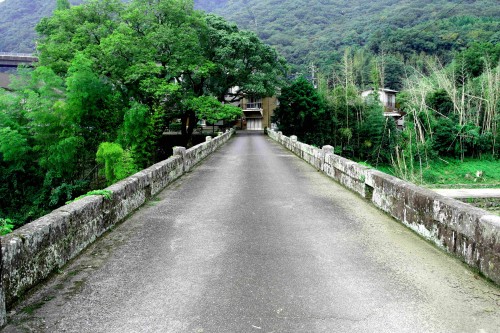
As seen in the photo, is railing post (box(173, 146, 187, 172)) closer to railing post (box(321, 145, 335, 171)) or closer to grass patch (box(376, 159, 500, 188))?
railing post (box(321, 145, 335, 171))

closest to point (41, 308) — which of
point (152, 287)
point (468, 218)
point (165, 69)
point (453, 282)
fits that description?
point (152, 287)

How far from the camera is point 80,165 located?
26.2 m

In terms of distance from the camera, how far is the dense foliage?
71.4ft

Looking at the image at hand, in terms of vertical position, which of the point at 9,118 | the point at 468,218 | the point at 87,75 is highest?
the point at 87,75

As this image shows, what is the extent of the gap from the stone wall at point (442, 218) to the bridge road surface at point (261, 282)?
20 cm

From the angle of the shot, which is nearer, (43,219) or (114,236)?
(43,219)

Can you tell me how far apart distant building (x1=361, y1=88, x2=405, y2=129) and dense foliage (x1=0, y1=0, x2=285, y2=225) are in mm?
27535

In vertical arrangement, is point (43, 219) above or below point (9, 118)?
below

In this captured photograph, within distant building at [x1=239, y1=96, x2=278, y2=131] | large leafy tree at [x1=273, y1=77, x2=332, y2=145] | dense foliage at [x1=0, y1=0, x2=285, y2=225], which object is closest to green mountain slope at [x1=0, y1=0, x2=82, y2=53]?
distant building at [x1=239, y1=96, x2=278, y2=131]

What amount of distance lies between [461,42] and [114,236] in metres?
70.0

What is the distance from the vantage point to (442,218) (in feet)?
16.8

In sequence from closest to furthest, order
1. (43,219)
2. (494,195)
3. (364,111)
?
1. (43,219)
2. (494,195)
3. (364,111)

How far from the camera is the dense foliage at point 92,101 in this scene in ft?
71.4

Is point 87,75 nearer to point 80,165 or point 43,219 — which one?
point 80,165
